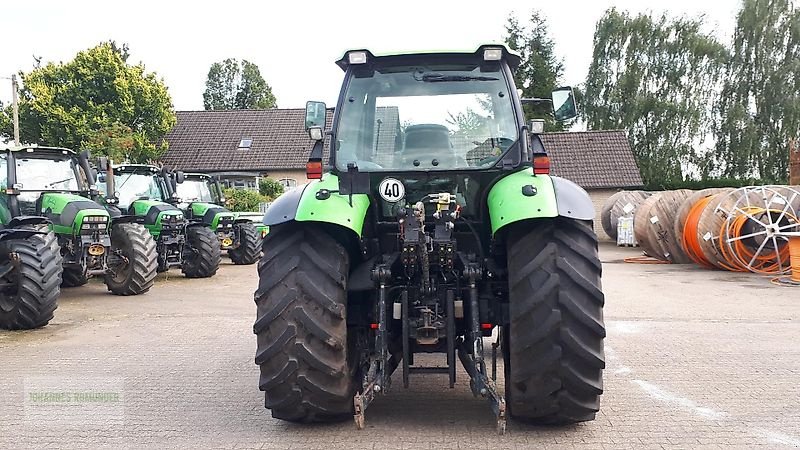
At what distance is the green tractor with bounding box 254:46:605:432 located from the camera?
14.1ft

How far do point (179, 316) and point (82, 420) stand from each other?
5.24 m

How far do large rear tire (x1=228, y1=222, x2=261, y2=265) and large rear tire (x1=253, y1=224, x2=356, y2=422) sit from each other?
14641 millimetres

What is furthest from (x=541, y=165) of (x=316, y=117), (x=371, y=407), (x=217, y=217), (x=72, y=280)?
(x=217, y=217)

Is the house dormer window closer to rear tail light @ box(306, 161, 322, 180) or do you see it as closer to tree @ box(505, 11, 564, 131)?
tree @ box(505, 11, 564, 131)

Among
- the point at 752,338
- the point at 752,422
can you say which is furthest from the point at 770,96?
the point at 752,422

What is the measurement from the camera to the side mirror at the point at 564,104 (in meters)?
5.23

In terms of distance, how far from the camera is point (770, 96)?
3878 cm

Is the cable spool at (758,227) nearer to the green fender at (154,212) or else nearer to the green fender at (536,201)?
the green fender at (154,212)

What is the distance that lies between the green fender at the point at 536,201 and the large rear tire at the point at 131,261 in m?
9.18

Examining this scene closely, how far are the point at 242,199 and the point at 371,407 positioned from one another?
74.8 feet

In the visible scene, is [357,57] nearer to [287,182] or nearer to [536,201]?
[536,201]

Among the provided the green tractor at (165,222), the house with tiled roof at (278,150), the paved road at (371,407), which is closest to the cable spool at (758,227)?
the paved road at (371,407)

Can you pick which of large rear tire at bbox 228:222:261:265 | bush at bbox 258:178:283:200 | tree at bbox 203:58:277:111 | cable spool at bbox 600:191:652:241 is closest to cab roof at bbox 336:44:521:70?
large rear tire at bbox 228:222:261:265

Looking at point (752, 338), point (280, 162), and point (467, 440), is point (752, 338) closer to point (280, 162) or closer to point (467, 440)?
point (467, 440)
